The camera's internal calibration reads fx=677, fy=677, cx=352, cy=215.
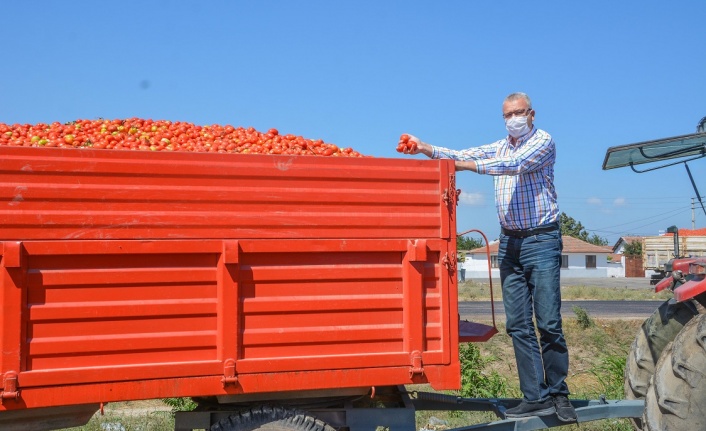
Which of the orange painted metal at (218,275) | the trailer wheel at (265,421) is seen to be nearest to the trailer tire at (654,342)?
the orange painted metal at (218,275)

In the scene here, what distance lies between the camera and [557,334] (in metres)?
4.55

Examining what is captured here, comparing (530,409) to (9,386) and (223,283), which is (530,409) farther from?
(9,386)

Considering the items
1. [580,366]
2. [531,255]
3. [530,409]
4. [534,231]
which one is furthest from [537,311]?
[580,366]

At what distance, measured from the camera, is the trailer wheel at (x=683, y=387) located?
440 centimetres

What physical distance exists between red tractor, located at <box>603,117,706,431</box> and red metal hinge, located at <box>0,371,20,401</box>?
155 inches

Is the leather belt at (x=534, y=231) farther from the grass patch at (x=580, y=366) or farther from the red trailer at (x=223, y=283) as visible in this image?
the grass patch at (x=580, y=366)

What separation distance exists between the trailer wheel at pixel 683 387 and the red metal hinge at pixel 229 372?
9.43ft

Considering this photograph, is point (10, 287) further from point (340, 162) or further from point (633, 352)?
point (633, 352)

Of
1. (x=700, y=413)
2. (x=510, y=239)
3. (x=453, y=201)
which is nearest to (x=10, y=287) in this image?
(x=453, y=201)

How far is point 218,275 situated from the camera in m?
3.65

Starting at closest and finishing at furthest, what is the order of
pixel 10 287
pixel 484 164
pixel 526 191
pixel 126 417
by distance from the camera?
pixel 10 287, pixel 484 164, pixel 526 191, pixel 126 417

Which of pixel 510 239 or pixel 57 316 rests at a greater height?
pixel 510 239

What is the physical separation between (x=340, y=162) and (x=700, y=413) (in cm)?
288

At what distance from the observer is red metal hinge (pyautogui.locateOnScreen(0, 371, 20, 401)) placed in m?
3.36
